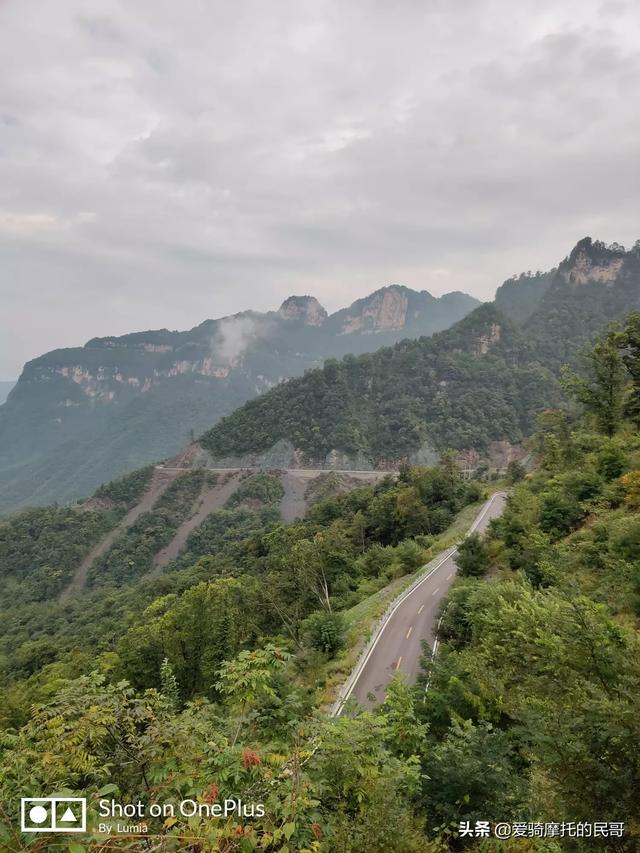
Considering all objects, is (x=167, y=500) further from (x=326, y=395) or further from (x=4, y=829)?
(x=4, y=829)

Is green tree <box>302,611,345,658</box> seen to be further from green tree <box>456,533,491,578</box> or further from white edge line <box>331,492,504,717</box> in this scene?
green tree <box>456,533,491,578</box>

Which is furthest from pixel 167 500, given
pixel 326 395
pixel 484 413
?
pixel 484 413

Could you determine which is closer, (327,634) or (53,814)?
(53,814)

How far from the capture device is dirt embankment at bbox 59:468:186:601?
79.0m

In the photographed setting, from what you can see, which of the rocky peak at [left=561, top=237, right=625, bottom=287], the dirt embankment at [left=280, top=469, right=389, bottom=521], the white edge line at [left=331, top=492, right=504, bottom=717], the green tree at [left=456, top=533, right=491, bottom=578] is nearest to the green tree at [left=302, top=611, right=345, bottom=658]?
the white edge line at [left=331, top=492, right=504, bottom=717]

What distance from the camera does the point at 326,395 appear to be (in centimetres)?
12125

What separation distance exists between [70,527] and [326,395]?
68.2 metres

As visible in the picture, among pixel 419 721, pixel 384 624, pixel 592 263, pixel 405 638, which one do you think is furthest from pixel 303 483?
pixel 592 263

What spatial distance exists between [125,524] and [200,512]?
15734 millimetres

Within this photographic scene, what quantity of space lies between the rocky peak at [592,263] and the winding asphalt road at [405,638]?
7196 inches

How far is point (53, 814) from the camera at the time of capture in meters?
2.83

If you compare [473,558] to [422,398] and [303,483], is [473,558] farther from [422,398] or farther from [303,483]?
[422,398]

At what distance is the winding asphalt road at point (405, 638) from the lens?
52.2ft

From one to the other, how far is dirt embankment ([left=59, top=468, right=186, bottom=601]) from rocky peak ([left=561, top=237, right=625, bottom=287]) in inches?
6522
